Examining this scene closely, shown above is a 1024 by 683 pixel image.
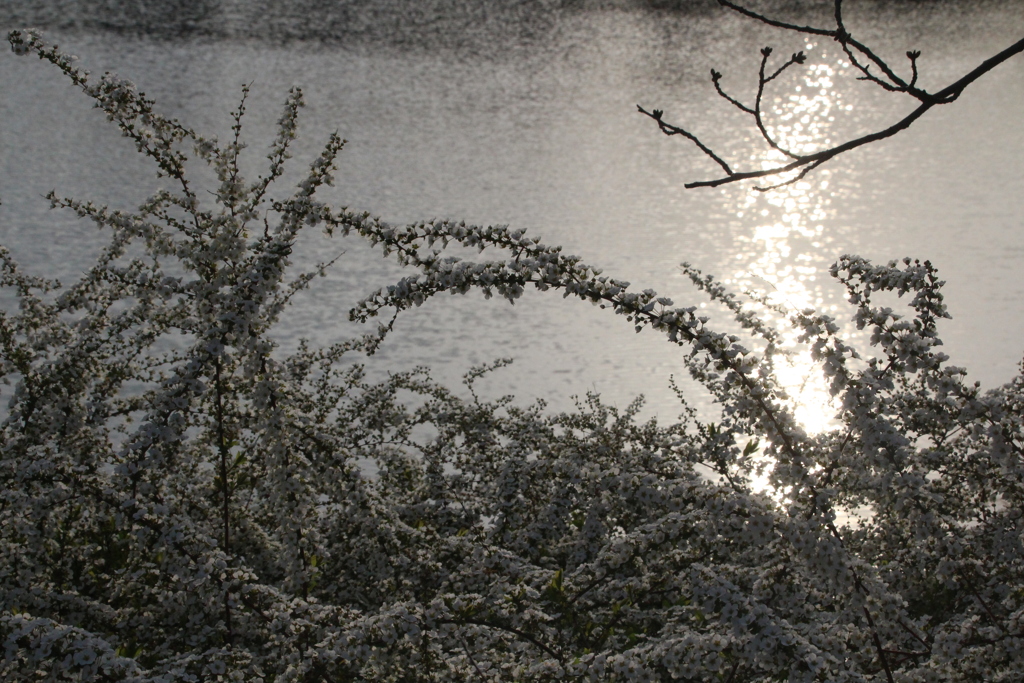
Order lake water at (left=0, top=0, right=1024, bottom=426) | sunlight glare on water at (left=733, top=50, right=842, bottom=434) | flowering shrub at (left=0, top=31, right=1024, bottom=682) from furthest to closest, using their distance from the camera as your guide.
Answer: lake water at (left=0, top=0, right=1024, bottom=426) → sunlight glare on water at (left=733, top=50, right=842, bottom=434) → flowering shrub at (left=0, top=31, right=1024, bottom=682)

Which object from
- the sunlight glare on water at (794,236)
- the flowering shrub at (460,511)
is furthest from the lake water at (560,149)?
the flowering shrub at (460,511)

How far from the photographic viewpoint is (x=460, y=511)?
4770 millimetres

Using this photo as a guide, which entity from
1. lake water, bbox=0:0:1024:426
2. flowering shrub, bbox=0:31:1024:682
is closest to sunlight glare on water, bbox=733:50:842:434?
lake water, bbox=0:0:1024:426

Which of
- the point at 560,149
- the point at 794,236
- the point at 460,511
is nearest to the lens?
the point at 460,511

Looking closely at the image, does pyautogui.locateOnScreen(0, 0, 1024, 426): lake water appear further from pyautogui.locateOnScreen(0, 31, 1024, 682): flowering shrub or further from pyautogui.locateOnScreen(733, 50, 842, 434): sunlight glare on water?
pyautogui.locateOnScreen(0, 31, 1024, 682): flowering shrub

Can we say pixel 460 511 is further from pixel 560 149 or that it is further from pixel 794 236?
pixel 560 149

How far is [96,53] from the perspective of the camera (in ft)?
68.2

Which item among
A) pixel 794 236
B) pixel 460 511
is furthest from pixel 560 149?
pixel 460 511

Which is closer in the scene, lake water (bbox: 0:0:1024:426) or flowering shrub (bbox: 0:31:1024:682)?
flowering shrub (bbox: 0:31:1024:682)

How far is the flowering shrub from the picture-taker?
2988 mm

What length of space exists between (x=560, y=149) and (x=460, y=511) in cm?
1266

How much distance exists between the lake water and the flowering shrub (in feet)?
4.08

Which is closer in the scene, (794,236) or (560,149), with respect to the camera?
(794,236)

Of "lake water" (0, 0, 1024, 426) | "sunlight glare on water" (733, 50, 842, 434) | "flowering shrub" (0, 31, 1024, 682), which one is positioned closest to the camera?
"flowering shrub" (0, 31, 1024, 682)
